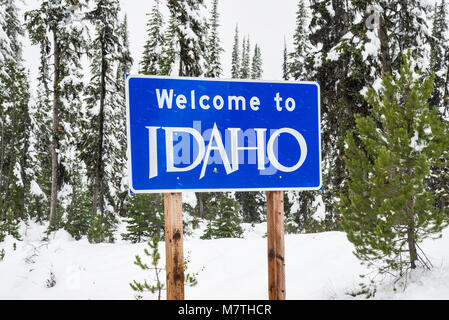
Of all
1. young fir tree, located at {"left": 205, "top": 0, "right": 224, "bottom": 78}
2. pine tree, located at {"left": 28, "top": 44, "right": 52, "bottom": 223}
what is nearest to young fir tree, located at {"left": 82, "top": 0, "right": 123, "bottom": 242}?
pine tree, located at {"left": 28, "top": 44, "right": 52, "bottom": 223}

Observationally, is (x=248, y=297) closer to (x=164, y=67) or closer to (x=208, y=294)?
(x=208, y=294)

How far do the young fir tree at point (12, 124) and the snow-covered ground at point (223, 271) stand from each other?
3.64 metres

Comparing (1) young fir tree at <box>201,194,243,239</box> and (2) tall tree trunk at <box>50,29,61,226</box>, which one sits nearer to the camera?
(2) tall tree trunk at <box>50,29,61,226</box>

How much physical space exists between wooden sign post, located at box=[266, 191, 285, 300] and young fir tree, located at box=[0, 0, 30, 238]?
38.5 feet

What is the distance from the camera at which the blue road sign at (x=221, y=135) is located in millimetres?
2566

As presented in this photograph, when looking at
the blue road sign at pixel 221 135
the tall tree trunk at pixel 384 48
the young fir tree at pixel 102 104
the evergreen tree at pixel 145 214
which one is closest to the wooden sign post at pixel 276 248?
the blue road sign at pixel 221 135

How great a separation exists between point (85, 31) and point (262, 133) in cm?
1374

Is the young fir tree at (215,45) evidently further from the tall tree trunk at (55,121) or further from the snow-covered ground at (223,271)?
the snow-covered ground at (223,271)

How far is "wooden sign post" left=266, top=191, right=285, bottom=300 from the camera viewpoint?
9.70 feet

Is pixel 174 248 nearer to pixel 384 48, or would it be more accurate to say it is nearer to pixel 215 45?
pixel 384 48

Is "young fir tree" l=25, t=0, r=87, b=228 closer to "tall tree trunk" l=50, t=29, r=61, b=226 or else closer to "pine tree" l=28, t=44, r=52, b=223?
"tall tree trunk" l=50, t=29, r=61, b=226

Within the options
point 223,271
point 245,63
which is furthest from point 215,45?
point 223,271
